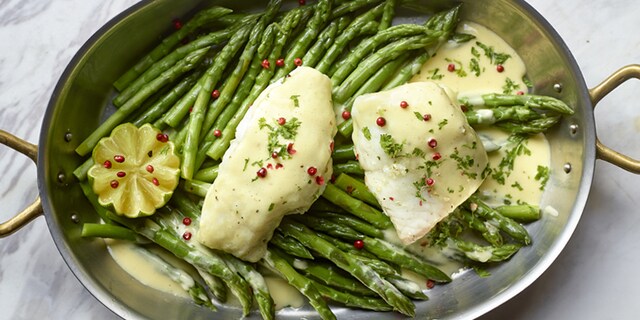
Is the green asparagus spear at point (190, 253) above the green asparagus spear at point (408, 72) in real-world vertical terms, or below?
below

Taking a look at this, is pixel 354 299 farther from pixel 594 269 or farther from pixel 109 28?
pixel 109 28

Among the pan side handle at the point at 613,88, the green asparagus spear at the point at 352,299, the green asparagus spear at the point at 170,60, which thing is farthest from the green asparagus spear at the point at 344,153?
the pan side handle at the point at 613,88

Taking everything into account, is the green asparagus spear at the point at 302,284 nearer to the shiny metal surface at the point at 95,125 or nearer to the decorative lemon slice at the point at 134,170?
the shiny metal surface at the point at 95,125

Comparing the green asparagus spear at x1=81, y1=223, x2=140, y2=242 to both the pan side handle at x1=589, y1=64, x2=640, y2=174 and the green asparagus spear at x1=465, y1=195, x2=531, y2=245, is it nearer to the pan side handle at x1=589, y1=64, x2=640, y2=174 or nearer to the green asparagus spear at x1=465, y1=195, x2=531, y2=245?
the green asparagus spear at x1=465, y1=195, x2=531, y2=245

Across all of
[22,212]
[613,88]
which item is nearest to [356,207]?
[613,88]

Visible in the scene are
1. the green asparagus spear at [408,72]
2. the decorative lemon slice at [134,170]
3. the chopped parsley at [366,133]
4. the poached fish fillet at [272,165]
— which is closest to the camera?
the poached fish fillet at [272,165]

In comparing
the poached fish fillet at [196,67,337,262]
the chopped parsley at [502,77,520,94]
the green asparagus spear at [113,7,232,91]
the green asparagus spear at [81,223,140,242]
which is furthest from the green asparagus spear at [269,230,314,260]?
the chopped parsley at [502,77,520,94]

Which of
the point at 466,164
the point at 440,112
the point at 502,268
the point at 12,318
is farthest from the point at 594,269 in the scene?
the point at 12,318
